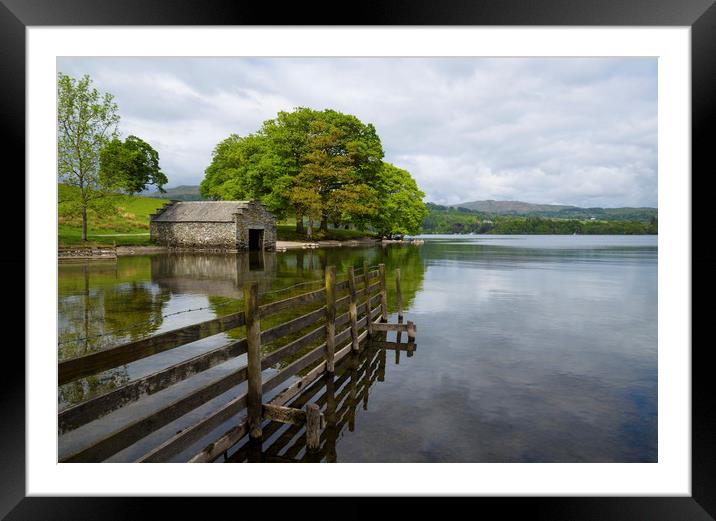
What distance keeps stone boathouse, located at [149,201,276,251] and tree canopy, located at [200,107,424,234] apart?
35.0 ft

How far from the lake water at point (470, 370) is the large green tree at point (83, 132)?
15709 mm

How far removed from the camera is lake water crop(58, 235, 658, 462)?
652 centimetres

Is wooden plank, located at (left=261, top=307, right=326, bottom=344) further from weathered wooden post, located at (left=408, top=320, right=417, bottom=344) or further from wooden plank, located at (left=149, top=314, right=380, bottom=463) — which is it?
weathered wooden post, located at (left=408, top=320, right=417, bottom=344)

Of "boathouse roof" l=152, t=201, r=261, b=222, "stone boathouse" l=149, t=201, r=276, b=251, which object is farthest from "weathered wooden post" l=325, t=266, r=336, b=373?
"boathouse roof" l=152, t=201, r=261, b=222

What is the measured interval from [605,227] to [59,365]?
617ft

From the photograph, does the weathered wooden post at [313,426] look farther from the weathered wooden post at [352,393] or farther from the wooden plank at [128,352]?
the wooden plank at [128,352]

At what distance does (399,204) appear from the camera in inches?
3012

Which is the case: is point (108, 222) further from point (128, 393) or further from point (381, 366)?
point (128, 393)

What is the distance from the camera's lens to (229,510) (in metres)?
3.75
